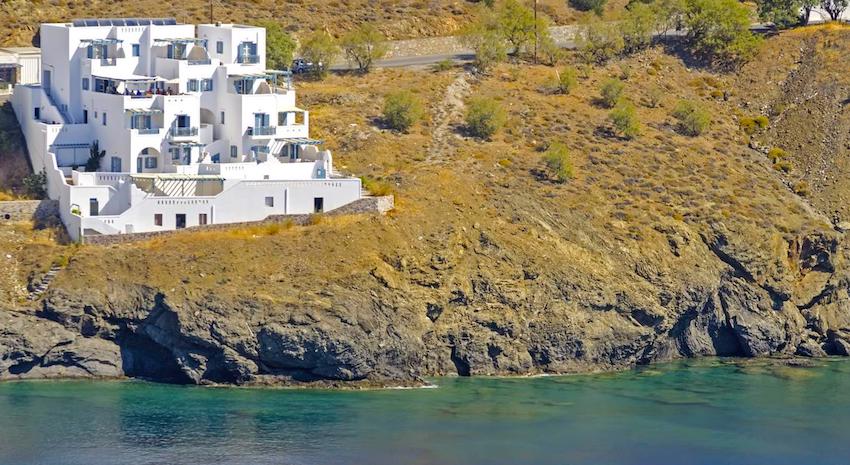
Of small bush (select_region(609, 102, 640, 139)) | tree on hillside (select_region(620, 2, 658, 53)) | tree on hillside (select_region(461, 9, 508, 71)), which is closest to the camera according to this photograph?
small bush (select_region(609, 102, 640, 139))

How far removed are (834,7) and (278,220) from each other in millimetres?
44540

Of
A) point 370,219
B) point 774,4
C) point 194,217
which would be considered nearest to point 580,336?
point 370,219

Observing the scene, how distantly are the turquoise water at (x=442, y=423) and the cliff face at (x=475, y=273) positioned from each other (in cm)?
160

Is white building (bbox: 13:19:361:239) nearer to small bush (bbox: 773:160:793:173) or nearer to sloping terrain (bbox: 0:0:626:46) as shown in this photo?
sloping terrain (bbox: 0:0:626:46)

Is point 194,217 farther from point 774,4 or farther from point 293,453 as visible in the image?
point 774,4

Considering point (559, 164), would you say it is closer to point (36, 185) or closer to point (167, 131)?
point (167, 131)

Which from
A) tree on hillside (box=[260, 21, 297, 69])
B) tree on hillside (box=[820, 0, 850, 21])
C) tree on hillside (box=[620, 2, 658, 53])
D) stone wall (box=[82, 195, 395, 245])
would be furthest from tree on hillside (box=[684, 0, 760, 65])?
stone wall (box=[82, 195, 395, 245])

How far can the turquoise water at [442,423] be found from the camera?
276ft

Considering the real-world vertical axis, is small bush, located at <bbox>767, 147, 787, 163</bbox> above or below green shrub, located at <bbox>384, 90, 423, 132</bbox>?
below

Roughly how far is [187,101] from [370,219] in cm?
975

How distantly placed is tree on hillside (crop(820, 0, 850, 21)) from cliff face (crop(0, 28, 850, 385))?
16703mm

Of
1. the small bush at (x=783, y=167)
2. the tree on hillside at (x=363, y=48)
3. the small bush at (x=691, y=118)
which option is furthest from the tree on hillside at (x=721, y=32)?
the tree on hillside at (x=363, y=48)

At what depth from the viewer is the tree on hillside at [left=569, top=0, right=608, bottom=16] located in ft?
438

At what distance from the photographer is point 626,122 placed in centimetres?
11231
